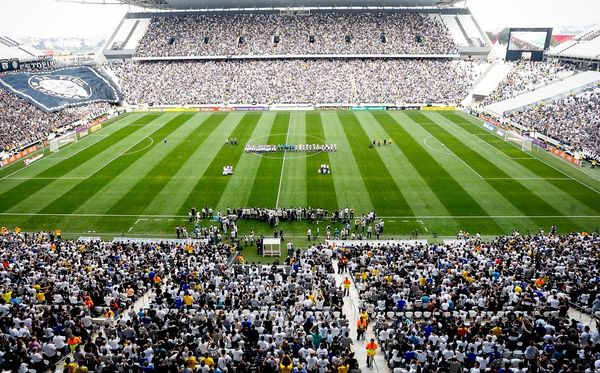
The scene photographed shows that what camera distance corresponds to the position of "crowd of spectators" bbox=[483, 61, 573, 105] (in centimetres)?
6500

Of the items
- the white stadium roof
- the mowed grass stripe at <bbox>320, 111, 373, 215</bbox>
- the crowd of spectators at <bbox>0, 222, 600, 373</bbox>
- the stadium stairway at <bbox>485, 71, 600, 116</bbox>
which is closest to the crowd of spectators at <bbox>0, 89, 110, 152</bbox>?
the crowd of spectators at <bbox>0, 222, 600, 373</bbox>

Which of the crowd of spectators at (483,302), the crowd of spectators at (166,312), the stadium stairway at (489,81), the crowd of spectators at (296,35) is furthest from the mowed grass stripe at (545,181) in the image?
the crowd of spectators at (296,35)

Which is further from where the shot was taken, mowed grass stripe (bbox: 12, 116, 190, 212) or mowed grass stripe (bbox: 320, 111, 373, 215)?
mowed grass stripe (bbox: 12, 116, 190, 212)

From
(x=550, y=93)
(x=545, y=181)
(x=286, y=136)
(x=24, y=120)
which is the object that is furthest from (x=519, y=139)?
(x=24, y=120)

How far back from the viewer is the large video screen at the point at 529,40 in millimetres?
75125

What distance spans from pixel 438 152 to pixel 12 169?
126 ft

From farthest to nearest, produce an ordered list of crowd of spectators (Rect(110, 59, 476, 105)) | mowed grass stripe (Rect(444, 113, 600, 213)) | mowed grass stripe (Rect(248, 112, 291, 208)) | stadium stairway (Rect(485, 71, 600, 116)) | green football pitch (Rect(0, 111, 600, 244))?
crowd of spectators (Rect(110, 59, 476, 105)), stadium stairway (Rect(485, 71, 600, 116)), mowed grass stripe (Rect(248, 112, 291, 208)), mowed grass stripe (Rect(444, 113, 600, 213)), green football pitch (Rect(0, 111, 600, 244))

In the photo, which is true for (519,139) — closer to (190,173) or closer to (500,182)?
(500,182)

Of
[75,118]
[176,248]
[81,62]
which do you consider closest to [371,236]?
[176,248]

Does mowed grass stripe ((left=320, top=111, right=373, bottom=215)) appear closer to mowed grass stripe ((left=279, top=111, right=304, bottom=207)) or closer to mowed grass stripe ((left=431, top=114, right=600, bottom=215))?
mowed grass stripe ((left=279, top=111, right=304, bottom=207))

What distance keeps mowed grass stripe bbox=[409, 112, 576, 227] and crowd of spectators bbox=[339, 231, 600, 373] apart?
7.19 meters

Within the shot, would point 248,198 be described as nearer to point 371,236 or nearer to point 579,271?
point 371,236

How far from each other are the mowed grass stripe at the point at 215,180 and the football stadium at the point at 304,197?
0.32 metres

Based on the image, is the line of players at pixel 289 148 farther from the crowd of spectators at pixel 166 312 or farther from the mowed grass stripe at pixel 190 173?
the crowd of spectators at pixel 166 312
